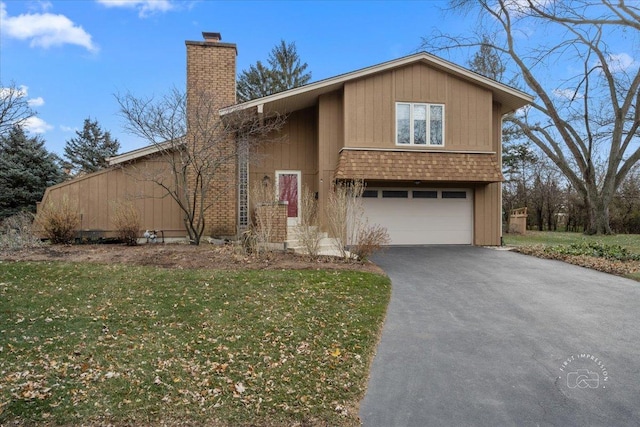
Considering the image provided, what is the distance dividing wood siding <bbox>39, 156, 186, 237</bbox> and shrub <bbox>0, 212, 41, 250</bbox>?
1.12m

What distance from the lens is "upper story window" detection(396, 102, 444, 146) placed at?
12297 millimetres

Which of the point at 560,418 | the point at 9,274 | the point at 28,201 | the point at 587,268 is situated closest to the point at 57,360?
the point at 9,274

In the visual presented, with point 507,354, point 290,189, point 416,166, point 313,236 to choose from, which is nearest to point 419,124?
point 416,166

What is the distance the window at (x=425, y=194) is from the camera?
12.8 meters

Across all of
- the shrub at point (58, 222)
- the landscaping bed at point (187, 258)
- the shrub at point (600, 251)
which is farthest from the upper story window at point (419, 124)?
the shrub at point (58, 222)

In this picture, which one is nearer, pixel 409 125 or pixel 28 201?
pixel 409 125

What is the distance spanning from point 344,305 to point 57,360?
3.47m

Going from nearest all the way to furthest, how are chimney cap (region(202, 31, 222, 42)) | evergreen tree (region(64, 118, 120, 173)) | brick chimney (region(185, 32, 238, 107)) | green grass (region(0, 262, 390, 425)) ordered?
1. green grass (region(0, 262, 390, 425))
2. brick chimney (region(185, 32, 238, 107))
3. chimney cap (region(202, 31, 222, 42))
4. evergreen tree (region(64, 118, 120, 173))

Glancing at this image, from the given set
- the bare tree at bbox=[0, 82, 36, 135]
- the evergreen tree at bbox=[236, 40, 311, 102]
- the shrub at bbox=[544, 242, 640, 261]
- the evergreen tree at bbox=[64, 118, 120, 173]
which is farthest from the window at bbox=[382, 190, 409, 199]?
the evergreen tree at bbox=[64, 118, 120, 173]

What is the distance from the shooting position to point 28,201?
17.5 m

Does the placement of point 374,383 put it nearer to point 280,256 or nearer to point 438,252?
point 280,256

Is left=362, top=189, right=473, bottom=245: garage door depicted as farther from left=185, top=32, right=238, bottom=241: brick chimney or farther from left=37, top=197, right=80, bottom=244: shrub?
left=37, top=197, right=80, bottom=244: shrub

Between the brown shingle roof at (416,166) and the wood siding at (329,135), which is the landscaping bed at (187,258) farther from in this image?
the wood siding at (329,135)

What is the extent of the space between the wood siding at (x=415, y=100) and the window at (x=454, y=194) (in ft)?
4.93
